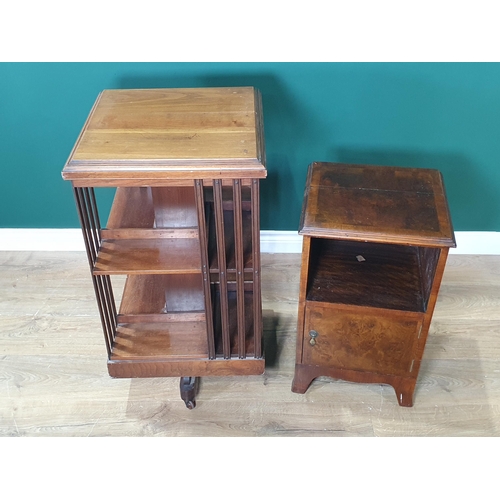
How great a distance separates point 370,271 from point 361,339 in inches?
7.4

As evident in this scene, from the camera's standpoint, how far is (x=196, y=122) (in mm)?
1282

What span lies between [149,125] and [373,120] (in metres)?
0.87

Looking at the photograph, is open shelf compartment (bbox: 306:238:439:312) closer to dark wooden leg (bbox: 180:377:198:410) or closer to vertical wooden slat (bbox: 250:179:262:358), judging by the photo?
vertical wooden slat (bbox: 250:179:262:358)

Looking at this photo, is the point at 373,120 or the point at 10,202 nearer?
the point at 373,120

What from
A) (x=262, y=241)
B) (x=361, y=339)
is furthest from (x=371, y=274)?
(x=262, y=241)

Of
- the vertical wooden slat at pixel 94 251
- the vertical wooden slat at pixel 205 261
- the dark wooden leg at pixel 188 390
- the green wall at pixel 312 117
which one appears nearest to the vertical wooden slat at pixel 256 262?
the vertical wooden slat at pixel 205 261

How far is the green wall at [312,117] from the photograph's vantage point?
1749mm

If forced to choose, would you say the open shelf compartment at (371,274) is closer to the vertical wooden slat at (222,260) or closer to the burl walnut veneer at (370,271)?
the burl walnut veneer at (370,271)

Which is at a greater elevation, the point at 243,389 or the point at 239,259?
the point at 239,259

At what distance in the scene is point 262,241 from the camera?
2186mm

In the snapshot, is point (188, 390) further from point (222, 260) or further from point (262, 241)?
point (262, 241)
